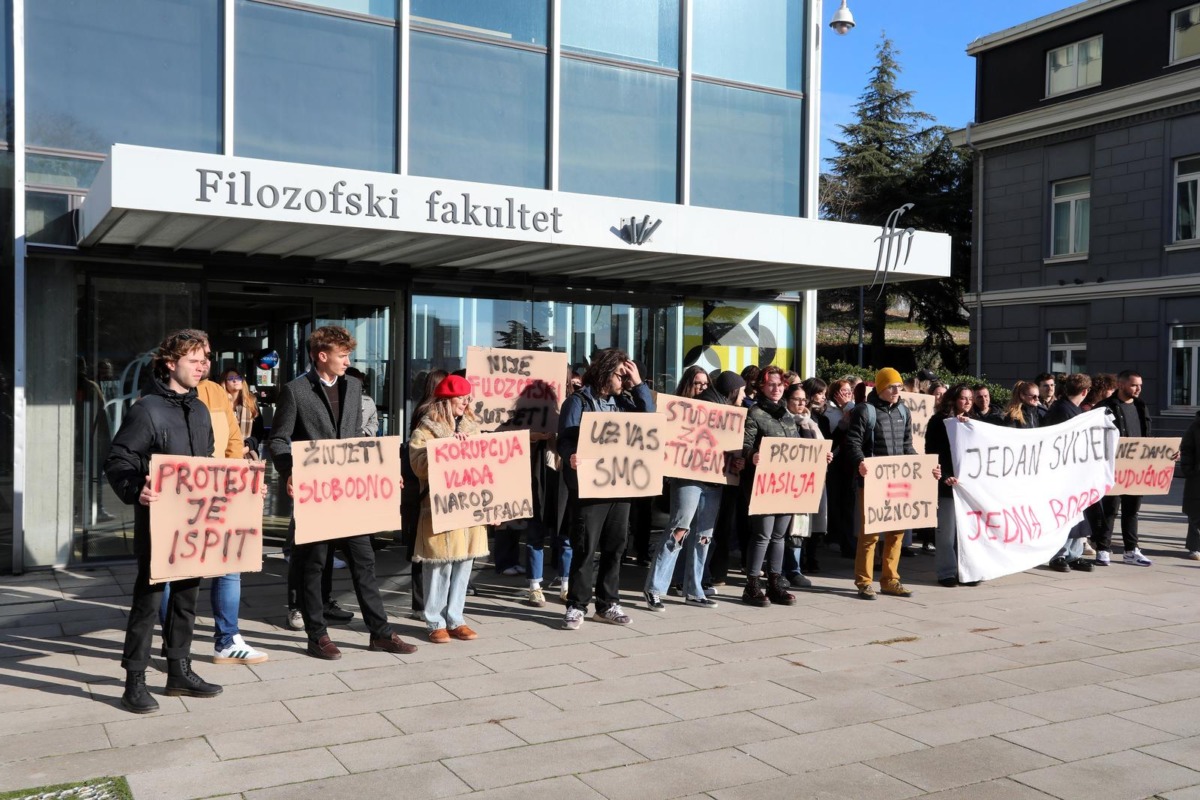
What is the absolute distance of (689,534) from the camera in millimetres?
8383

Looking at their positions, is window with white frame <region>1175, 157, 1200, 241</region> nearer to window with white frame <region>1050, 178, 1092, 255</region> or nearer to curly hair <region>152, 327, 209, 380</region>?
window with white frame <region>1050, 178, 1092, 255</region>

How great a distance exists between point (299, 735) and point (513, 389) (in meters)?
3.94

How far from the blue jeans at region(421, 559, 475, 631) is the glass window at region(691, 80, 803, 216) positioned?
6455mm

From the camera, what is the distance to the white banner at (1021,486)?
9.32 meters

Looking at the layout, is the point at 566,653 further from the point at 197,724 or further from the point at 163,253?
the point at 163,253

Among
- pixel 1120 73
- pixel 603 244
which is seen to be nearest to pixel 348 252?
pixel 603 244

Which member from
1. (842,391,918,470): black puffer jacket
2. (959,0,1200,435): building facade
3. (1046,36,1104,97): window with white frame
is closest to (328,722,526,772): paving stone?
(842,391,918,470): black puffer jacket

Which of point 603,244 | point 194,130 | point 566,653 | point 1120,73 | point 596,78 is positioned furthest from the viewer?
point 1120,73

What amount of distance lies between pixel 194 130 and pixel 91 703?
19.5 feet

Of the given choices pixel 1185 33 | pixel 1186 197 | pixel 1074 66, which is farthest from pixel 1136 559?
pixel 1074 66

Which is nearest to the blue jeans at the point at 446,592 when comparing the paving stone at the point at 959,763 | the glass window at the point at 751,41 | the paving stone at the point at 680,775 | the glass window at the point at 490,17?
the paving stone at the point at 680,775

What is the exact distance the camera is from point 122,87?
960 cm

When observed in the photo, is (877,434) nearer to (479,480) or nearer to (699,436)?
(699,436)

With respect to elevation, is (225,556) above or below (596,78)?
below
